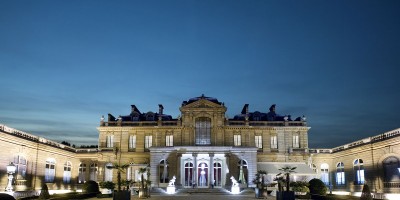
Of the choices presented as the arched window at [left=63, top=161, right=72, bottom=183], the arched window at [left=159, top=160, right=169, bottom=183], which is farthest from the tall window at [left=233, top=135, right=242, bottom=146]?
the arched window at [left=63, top=161, right=72, bottom=183]

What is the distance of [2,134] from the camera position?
27.5 meters

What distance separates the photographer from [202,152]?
4069 centimetres

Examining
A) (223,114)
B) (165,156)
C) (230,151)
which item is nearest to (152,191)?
(165,156)

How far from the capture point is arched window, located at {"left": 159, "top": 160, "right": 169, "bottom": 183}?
1650 inches

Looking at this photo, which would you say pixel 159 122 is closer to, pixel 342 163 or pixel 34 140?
pixel 34 140

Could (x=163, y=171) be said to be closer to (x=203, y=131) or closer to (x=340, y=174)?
(x=203, y=131)

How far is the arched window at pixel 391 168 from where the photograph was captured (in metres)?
29.0

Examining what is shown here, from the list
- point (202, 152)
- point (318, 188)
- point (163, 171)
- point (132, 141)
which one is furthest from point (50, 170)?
point (318, 188)

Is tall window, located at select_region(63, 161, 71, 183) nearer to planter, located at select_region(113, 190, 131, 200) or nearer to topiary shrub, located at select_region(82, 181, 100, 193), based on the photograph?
topiary shrub, located at select_region(82, 181, 100, 193)

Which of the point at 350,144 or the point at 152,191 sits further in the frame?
the point at 350,144

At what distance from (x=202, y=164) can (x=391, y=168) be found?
64.0 ft

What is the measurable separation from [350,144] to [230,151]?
12.1 meters

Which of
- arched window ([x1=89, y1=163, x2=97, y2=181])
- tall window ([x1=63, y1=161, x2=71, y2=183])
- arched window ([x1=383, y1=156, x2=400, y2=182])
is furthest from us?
arched window ([x1=89, y1=163, x2=97, y2=181])

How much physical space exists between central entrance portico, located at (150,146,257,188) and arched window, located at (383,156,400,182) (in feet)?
45.1
